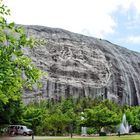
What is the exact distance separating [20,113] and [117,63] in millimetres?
62732

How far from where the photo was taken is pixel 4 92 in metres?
9.87

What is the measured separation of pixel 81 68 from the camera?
10506cm

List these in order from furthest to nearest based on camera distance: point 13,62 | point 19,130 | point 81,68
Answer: point 81,68 < point 19,130 < point 13,62

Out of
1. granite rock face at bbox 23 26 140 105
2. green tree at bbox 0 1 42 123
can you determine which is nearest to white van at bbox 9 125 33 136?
granite rock face at bbox 23 26 140 105

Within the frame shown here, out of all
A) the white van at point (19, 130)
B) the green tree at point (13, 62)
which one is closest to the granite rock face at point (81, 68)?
the white van at point (19, 130)

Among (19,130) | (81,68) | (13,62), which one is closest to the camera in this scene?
(13,62)

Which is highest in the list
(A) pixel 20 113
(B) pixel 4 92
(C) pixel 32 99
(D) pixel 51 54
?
(D) pixel 51 54

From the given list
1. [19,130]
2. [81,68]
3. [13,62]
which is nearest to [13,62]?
[13,62]

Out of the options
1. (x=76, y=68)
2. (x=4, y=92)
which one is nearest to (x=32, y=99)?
(x=76, y=68)

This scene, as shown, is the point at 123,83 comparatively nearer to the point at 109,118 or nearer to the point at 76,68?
the point at 76,68

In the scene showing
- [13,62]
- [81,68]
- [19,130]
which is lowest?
[13,62]

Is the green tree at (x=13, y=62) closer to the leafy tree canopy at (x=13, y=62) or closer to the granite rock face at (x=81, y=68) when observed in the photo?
the leafy tree canopy at (x=13, y=62)

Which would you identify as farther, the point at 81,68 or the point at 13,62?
the point at 81,68

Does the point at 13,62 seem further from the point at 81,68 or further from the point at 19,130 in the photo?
the point at 81,68
